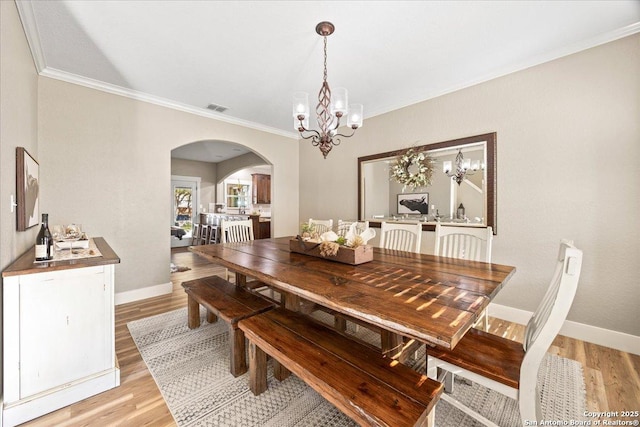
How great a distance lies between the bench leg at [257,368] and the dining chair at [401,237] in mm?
1589

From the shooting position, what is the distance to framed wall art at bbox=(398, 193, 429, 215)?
344 centimetres

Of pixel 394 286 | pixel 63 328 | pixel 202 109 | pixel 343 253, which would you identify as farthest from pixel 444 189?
pixel 63 328

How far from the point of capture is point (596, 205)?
91.6 inches

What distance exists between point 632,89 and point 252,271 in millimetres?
3435

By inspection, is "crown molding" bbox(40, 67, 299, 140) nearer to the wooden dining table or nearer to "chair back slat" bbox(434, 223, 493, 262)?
the wooden dining table

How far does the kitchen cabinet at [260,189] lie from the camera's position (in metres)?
8.68

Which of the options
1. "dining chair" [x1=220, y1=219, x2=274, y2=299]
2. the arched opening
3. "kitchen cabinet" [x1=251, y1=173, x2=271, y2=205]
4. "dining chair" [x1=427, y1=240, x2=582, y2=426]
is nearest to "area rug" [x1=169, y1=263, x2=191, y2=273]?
"dining chair" [x1=220, y1=219, x2=274, y2=299]

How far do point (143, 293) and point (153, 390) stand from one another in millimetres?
2051

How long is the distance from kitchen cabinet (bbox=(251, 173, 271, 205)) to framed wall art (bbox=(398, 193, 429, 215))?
593cm

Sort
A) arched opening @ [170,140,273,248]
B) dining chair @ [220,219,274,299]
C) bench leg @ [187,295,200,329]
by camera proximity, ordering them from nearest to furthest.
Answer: bench leg @ [187,295,200,329] → dining chair @ [220,219,274,299] → arched opening @ [170,140,273,248]

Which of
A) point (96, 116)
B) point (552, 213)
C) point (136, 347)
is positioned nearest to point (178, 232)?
point (96, 116)

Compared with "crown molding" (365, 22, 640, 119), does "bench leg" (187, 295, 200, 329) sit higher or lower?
lower

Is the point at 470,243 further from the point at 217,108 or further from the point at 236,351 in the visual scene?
the point at 217,108

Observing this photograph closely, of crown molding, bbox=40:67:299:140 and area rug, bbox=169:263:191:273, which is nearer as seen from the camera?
crown molding, bbox=40:67:299:140
